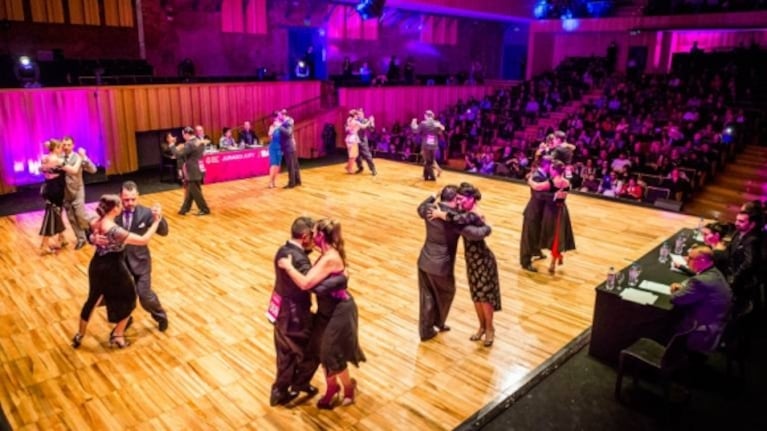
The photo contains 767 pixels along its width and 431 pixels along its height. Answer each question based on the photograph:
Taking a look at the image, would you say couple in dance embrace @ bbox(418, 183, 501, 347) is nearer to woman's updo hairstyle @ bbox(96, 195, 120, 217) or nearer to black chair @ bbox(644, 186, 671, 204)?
woman's updo hairstyle @ bbox(96, 195, 120, 217)

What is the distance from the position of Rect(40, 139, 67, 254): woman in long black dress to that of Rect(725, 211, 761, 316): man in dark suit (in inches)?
262

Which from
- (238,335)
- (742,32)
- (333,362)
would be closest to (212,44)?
(238,335)

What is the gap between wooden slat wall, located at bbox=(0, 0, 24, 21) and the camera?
34.9ft

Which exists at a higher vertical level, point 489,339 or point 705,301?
point 705,301

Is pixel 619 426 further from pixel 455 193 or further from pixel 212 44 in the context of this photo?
pixel 212 44

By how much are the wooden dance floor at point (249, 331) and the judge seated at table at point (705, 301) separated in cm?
118

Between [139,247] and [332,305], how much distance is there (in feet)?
6.31

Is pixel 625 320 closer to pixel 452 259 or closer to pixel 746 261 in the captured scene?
pixel 746 261

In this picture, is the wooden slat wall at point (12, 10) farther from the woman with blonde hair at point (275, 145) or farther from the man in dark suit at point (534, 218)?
the man in dark suit at point (534, 218)

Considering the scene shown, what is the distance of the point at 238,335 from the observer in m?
4.74

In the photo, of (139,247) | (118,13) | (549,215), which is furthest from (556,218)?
(118,13)

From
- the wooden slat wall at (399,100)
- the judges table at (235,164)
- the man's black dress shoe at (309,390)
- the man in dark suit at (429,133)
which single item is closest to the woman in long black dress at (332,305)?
the man's black dress shoe at (309,390)

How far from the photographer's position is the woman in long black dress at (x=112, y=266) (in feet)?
13.1

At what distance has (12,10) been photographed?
1068cm
